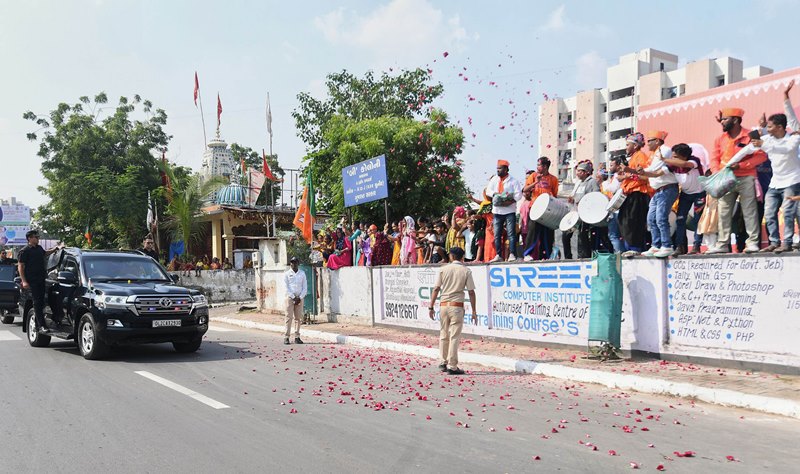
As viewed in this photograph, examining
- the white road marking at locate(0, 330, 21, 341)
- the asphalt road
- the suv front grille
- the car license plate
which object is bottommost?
the white road marking at locate(0, 330, 21, 341)

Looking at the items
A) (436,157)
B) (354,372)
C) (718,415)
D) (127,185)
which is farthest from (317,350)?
(127,185)

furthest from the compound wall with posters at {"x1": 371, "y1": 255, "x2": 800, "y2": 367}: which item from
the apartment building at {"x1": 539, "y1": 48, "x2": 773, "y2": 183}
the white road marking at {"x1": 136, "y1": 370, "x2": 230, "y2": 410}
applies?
the apartment building at {"x1": 539, "y1": 48, "x2": 773, "y2": 183}

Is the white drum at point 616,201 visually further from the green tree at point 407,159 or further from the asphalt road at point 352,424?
the green tree at point 407,159

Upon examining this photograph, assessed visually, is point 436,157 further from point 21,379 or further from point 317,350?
point 21,379

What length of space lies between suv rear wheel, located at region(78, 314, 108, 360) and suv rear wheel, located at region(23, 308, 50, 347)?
7.33 ft

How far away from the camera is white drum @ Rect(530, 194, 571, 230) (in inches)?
455

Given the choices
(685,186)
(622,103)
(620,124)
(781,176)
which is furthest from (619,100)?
(781,176)

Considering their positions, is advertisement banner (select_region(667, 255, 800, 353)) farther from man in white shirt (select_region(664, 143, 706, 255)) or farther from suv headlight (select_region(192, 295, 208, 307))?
suv headlight (select_region(192, 295, 208, 307))

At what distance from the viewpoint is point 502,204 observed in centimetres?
1234

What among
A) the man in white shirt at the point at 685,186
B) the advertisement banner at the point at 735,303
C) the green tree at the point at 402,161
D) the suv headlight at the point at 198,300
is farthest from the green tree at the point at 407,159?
the advertisement banner at the point at 735,303

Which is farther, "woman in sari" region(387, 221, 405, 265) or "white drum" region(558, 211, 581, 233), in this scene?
"woman in sari" region(387, 221, 405, 265)

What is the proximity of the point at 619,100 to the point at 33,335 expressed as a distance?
270ft

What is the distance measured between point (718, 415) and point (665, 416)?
1.88ft

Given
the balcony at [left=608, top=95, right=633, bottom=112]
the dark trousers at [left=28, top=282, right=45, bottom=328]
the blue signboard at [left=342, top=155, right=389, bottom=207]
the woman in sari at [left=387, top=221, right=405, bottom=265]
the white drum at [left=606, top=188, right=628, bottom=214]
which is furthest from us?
the balcony at [left=608, top=95, right=633, bottom=112]
